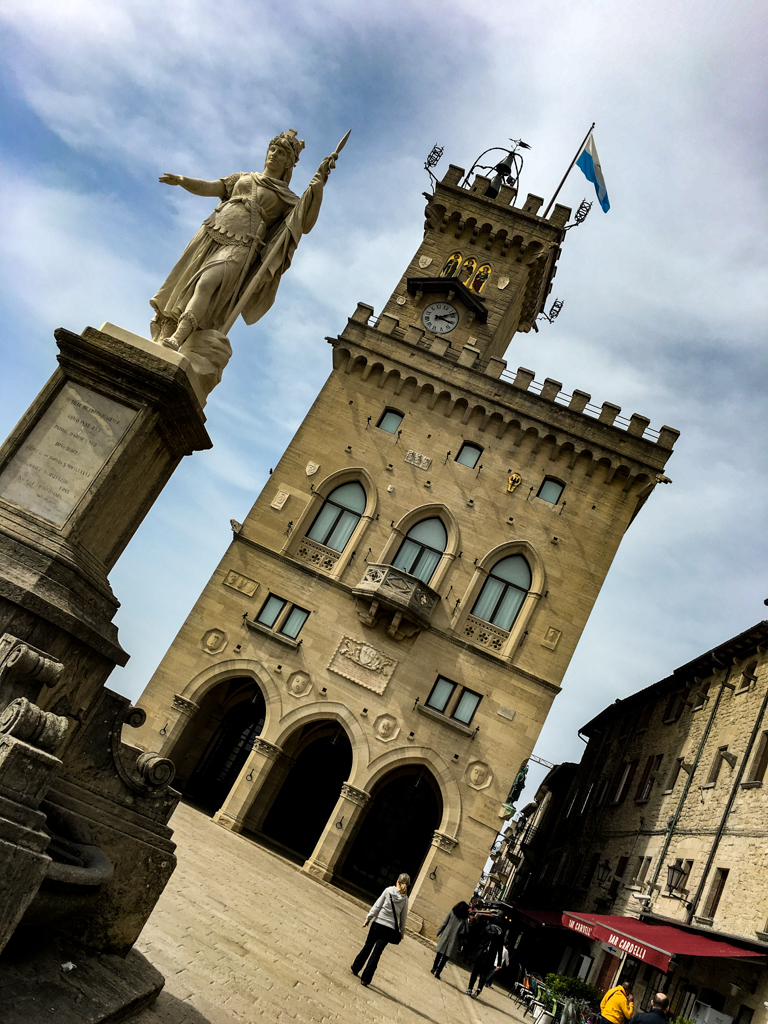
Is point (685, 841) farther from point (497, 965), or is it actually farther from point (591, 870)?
point (591, 870)

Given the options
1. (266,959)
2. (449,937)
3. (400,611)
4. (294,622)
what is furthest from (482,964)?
(294,622)

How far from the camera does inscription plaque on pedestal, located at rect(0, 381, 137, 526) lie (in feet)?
17.9

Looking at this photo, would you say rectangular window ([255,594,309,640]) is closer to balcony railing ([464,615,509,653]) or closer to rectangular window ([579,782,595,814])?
balcony railing ([464,615,509,653])

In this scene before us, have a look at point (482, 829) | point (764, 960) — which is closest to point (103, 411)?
point (764, 960)

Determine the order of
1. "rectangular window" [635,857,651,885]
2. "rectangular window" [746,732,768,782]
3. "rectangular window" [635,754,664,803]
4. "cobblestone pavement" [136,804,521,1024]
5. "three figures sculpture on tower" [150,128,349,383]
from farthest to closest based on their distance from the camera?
"rectangular window" [635,754,664,803] < "rectangular window" [635,857,651,885] < "rectangular window" [746,732,768,782] < "three figures sculpture on tower" [150,128,349,383] < "cobblestone pavement" [136,804,521,1024]

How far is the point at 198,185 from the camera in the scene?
711cm

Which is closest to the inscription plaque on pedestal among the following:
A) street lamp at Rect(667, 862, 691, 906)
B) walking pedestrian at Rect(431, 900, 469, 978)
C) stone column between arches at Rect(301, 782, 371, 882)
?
walking pedestrian at Rect(431, 900, 469, 978)

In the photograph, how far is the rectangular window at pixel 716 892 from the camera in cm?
1716

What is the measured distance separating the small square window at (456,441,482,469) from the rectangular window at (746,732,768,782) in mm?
11427

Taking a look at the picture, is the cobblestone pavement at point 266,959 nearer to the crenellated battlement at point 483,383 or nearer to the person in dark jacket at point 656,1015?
the person in dark jacket at point 656,1015

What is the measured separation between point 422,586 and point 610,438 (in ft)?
25.6

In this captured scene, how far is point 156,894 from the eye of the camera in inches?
206

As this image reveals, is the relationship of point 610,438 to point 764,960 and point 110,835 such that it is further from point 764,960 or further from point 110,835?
point 110,835

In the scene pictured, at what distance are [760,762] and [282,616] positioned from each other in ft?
42.1
